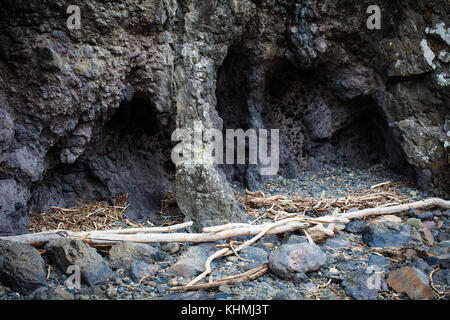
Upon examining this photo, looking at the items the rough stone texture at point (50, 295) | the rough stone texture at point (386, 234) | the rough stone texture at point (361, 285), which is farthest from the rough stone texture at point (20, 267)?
the rough stone texture at point (386, 234)

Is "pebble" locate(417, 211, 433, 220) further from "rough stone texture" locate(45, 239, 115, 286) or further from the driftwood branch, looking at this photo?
"rough stone texture" locate(45, 239, 115, 286)

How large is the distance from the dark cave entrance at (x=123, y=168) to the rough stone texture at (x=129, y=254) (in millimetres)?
1215

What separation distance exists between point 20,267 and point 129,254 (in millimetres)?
688

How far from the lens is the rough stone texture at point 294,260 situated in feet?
8.32

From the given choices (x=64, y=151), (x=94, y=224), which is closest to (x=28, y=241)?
(x=94, y=224)

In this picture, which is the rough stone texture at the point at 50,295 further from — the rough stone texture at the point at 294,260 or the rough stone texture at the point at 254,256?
the rough stone texture at the point at 294,260

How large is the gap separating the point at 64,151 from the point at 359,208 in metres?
3.04

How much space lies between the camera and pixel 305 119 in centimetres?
548

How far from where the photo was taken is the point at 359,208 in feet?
12.9

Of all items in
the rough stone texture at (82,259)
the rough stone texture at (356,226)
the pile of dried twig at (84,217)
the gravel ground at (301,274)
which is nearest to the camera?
the gravel ground at (301,274)

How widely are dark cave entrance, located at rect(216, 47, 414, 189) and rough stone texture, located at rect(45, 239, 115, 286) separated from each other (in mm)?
2696

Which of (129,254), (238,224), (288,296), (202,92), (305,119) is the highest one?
(202,92)

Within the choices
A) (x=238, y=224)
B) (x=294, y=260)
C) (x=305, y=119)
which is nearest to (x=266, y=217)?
(x=238, y=224)

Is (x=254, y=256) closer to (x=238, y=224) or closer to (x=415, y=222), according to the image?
(x=238, y=224)
